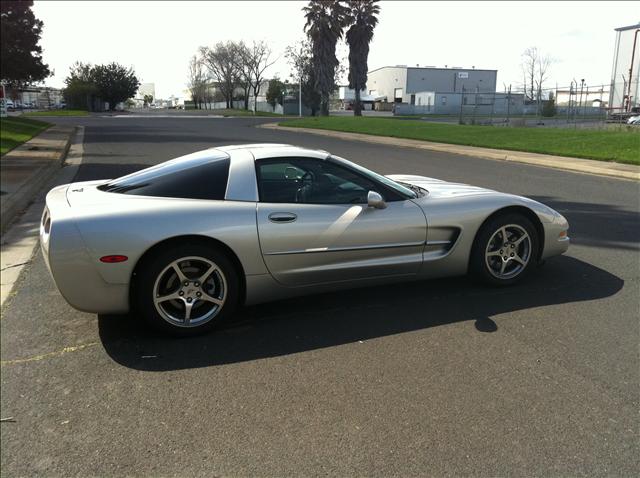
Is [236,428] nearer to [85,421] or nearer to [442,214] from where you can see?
[85,421]

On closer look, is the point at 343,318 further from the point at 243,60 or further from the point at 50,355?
the point at 243,60

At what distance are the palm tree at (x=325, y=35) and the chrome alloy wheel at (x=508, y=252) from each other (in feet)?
188

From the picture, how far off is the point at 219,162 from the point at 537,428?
281 centimetres

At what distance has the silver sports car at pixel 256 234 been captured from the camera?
3510mm

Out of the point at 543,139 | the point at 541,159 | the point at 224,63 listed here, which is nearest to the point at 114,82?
the point at 224,63

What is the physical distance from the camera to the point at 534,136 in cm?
2108

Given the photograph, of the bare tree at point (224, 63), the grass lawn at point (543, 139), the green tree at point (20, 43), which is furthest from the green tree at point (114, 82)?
the grass lawn at point (543, 139)

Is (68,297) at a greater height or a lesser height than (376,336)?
greater

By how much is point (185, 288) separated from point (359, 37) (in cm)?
5891

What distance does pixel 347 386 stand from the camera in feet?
10.2

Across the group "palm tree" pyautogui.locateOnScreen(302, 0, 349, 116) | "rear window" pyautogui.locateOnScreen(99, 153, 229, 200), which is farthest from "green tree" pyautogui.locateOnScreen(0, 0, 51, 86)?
"palm tree" pyautogui.locateOnScreen(302, 0, 349, 116)

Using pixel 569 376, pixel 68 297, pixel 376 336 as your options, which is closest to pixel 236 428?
pixel 376 336

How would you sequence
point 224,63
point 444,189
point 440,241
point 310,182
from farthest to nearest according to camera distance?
point 224,63, point 444,189, point 440,241, point 310,182

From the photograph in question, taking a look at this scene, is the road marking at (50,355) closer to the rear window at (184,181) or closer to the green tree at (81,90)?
the rear window at (184,181)
